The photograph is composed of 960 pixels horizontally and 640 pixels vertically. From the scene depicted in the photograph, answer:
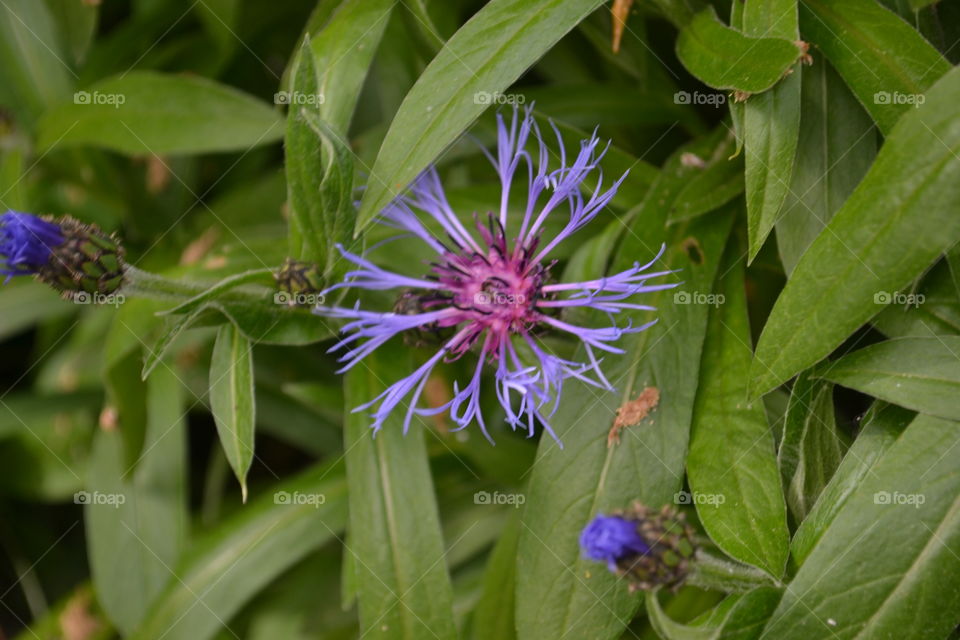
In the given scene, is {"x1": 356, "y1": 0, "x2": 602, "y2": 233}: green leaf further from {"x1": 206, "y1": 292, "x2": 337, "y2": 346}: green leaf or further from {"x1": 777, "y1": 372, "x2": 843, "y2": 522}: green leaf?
{"x1": 777, "y1": 372, "x2": 843, "y2": 522}: green leaf

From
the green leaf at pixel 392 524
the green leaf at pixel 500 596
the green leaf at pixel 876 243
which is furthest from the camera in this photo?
the green leaf at pixel 500 596

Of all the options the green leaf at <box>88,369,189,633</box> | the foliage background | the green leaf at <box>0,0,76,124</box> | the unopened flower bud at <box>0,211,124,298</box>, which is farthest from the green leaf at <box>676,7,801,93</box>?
the green leaf at <box>0,0,76,124</box>

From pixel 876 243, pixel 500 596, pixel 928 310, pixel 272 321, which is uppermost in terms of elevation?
pixel 272 321

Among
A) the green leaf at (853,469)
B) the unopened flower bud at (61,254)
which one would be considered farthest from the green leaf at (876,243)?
the unopened flower bud at (61,254)

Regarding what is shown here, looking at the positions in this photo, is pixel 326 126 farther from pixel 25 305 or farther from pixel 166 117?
pixel 25 305

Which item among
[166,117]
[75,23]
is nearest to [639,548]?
[166,117]

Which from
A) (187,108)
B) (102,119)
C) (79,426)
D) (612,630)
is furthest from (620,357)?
(79,426)

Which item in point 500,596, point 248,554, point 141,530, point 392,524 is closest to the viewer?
point 392,524

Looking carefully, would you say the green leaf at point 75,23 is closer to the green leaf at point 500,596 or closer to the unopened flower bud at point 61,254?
the unopened flower bud at point 61,254
